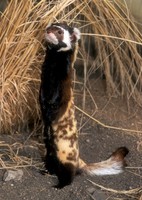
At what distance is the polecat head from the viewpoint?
181 cm

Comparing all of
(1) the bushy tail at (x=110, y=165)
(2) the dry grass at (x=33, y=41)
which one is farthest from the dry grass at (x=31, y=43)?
(1) the bushy tail at (x=110, y=165)

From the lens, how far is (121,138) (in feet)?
7.67

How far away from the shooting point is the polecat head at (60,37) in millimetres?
1814

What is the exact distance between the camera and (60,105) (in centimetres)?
189

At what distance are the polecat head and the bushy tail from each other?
1.48 feet

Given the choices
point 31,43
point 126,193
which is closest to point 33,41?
point 31,43

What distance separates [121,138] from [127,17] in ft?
1.63

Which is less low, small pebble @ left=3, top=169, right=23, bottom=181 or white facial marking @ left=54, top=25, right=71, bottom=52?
white facial marking @ left=54, top=25, right=71, bottom=52

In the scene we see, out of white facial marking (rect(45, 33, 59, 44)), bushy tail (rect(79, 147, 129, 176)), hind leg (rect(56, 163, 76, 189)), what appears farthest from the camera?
bushy tail (rect(79, 147, 129, 176))

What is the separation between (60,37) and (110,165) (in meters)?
0.54

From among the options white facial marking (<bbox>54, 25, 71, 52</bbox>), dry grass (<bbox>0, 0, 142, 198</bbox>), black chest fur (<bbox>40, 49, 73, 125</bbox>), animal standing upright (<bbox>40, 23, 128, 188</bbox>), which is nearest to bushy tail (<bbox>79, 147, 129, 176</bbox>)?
animal standing upright (<bbox>40, 23, 128, 188</bbox>)

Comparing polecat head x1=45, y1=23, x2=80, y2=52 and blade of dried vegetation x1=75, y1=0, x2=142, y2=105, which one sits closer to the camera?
polecat head x1=45, y1=23, x2=80, y2=52

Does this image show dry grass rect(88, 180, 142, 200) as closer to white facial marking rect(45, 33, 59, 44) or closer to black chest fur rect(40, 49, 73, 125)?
black chest fur rect(40, 49, 73, 125)

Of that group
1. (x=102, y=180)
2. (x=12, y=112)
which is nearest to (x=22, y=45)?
(x=12, y=112)
